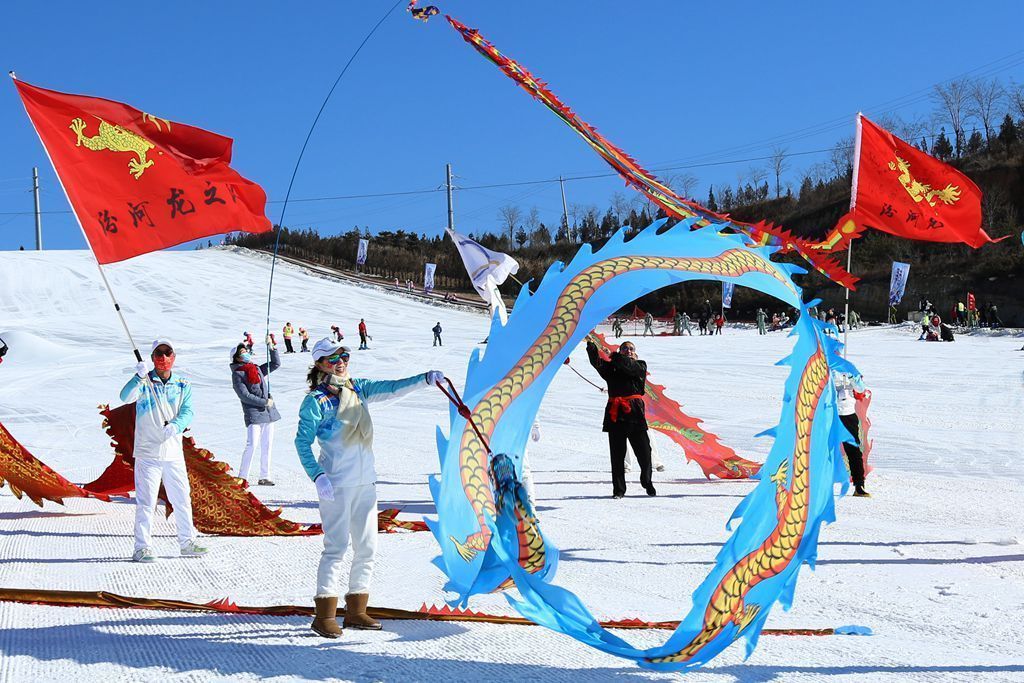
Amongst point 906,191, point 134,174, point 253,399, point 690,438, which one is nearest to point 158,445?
point 134,174

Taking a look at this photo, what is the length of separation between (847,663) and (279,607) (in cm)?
315

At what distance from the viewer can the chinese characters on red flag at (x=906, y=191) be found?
10398mm

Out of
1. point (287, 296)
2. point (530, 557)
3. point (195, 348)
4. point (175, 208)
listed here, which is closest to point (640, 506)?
point (530, 557)

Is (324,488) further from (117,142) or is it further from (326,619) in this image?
(117,142)

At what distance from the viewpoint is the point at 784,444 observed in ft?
16.6

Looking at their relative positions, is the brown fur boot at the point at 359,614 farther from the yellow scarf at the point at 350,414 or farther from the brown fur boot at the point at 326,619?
the yellow scarf at the point at 350,414

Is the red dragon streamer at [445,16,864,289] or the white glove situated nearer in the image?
the white glove

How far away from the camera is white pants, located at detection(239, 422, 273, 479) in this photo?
10648 millimetres

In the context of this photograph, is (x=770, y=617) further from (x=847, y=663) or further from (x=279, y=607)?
(x=279, y=607)

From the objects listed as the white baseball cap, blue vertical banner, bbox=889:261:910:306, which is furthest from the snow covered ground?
blue vertical banner, bbox=889:261:910:306

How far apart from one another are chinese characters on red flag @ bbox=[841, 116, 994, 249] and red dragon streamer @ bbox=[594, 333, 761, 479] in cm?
293

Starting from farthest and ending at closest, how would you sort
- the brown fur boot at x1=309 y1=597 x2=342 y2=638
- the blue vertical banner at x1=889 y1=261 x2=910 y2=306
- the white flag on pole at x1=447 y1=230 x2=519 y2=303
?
the blue vertical banner at x1=889 y1=261 x2=910 y2=306, the white flag on pole at x1=447 y1=230 x2=519 y2=303, the brown fur boot at x1=309 y1=597 x2=342 y2=638

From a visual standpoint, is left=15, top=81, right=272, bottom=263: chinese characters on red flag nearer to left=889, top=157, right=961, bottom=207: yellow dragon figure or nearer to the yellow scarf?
the yellow scarf

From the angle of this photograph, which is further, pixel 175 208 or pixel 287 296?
pixel 287 296
